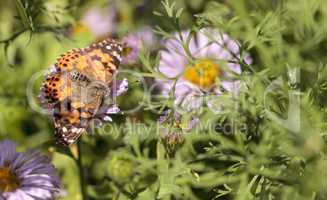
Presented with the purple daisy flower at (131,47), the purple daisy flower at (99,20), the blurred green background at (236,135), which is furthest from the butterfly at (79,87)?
the purple daisy flower at (99,20)

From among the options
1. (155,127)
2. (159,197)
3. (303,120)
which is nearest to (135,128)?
(155,127)

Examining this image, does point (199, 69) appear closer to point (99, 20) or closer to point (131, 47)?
point (131, 47)

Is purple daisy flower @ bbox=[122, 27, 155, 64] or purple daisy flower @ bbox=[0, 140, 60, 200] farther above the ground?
purple daisy flower @ bbox=[122, 27, 155, 64]

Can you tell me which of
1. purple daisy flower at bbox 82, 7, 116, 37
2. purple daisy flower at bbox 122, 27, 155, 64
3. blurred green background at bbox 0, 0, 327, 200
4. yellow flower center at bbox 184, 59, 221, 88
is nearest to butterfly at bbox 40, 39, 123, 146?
blurred green background at bbox 0, 0, 327, 200

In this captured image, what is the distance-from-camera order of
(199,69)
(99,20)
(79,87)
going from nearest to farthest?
1. (79,87)
2. (199,69)
3. (99,20)

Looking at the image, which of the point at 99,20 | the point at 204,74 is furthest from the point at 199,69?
the point at 99,20

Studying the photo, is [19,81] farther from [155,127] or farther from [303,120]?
A: [303,120]

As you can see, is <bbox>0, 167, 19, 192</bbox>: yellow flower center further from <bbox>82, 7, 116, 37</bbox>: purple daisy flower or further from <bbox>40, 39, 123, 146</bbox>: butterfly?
<bbox>82, 7, 116, 37</bbox>: purple daisy flower
